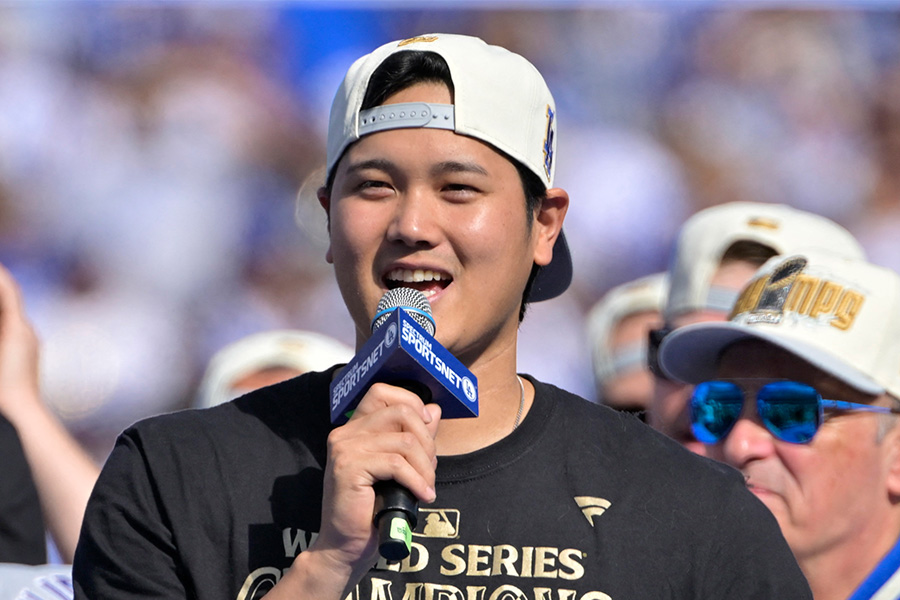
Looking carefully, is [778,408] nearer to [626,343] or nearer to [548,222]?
[548,222]

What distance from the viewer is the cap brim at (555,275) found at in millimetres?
2816

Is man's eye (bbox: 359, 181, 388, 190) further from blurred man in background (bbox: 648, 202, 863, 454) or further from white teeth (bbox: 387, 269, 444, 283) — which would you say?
blurred man in background (bbox: 648, 202, 863, 454)

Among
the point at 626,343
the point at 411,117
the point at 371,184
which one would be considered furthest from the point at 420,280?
the point at 626,343

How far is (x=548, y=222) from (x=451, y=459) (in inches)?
25.7

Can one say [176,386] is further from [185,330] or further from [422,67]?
[422,67]

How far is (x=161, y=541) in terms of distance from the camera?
2.16 metres

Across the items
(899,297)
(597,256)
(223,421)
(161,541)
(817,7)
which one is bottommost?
(161,541)

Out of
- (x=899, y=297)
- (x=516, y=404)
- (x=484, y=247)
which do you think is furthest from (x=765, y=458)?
(x=484, y=247)

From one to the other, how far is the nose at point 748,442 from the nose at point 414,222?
4.48 ft

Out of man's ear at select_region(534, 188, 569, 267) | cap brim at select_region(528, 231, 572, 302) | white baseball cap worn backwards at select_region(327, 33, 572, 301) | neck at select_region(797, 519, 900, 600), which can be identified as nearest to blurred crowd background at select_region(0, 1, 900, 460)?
neck at select_region(797, 519, 900, 600)

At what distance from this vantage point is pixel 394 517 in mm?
1759

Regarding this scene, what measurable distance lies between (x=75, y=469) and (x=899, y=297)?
2819 mm

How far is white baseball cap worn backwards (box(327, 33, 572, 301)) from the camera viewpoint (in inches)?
94.4

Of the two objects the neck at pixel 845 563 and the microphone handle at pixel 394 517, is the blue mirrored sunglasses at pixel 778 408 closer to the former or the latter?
the neck at pixel 845 563
